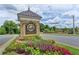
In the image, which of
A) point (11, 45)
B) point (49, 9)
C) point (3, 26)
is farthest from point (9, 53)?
point (49, 9)

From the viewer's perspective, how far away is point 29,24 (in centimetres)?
208

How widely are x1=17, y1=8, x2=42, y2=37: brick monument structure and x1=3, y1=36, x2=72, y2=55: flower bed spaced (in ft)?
0.20

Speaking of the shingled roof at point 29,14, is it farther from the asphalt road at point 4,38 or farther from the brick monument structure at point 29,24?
the asphalt road at point 4,38

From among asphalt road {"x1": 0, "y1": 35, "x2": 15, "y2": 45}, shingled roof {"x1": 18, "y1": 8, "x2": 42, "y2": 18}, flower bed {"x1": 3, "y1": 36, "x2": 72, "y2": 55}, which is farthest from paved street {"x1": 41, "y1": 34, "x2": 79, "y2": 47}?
asphalt road {"x1": 0, "y1": 35, "x2": 15, "y2": 45}

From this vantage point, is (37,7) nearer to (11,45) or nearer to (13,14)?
A: (13,14)

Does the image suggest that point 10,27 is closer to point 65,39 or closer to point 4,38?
point 4,38

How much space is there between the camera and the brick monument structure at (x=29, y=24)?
6.72ft

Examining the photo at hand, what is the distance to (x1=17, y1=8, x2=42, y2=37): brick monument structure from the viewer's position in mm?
2047

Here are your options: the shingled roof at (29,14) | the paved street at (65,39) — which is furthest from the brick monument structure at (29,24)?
the paved street at (65,39)

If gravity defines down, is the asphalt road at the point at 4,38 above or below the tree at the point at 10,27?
below

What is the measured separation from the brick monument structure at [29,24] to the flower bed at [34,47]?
60 millimetres

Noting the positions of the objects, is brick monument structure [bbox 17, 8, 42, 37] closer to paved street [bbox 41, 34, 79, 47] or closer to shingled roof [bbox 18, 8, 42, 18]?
shingled roof [bbox 18, 8, 42, 18]


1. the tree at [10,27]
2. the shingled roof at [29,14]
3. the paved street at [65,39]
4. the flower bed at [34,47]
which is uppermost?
the shingled roof at [29,14]

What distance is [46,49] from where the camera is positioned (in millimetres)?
2020
